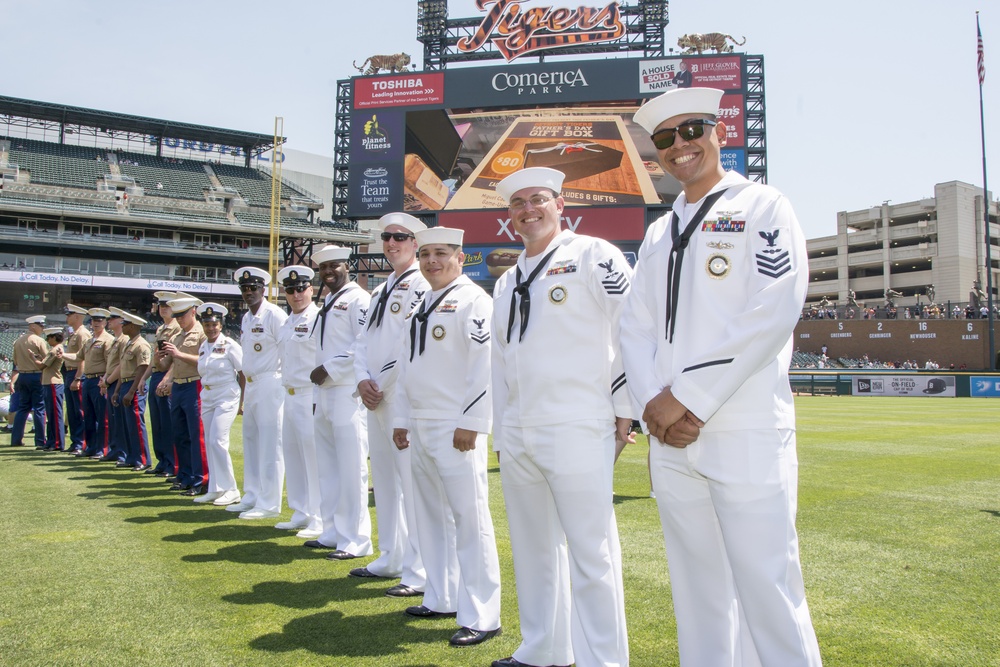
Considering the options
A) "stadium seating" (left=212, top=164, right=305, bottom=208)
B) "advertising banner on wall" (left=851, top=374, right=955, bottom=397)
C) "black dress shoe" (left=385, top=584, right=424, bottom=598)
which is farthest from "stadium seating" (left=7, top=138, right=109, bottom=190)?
"black dress shoe" (left=385, top=584, right=424, bottom=598)

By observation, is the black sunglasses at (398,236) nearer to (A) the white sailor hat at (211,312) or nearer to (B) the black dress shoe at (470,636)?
(B) the black dress shoe at (470,636)

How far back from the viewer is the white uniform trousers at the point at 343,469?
20.2 feet

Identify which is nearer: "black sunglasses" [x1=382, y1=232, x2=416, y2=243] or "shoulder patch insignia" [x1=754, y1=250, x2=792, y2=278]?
"shoulder patch insignia" [x1=754, y1=250, x2=792, y2=278]

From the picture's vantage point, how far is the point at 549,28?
32906 mm

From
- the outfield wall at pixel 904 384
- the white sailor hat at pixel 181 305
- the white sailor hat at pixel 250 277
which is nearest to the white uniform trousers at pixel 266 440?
the white sailor hat at pixel 250 277

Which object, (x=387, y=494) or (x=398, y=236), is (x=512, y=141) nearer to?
(x=398, y=236)

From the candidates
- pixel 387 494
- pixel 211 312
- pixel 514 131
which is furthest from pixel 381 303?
pixel 514 131

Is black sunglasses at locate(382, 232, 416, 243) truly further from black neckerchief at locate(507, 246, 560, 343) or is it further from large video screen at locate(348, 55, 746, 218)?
large video screen at locate(348, 55, 746, 218)

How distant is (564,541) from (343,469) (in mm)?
2849

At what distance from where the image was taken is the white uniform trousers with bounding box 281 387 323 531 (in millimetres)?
7164

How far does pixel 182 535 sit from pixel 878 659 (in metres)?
5.62

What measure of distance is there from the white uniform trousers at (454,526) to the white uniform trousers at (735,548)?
1743 mm

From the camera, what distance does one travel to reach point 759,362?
2.59m

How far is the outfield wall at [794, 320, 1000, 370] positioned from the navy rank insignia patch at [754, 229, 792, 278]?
2084 inches
